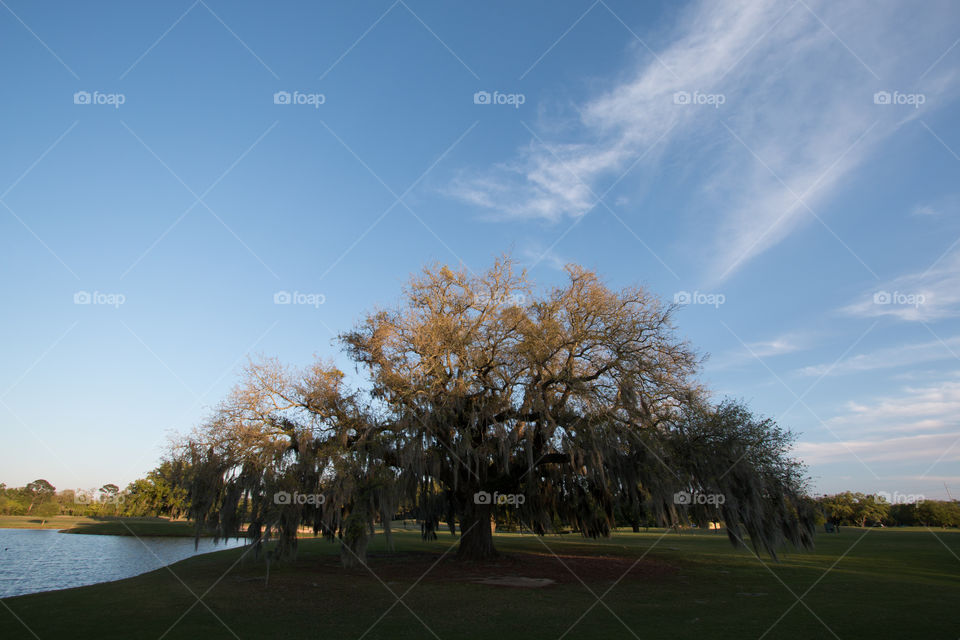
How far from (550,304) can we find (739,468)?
28.5 feet

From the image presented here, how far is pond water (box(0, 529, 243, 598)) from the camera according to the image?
60.7ft

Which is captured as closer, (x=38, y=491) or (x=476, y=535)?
(x=476, y=535)

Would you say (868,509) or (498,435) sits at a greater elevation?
(498,435)

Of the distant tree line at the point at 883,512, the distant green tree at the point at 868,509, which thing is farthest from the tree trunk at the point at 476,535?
the distant green tree at the point at 868,509

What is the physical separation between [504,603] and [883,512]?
103 metres

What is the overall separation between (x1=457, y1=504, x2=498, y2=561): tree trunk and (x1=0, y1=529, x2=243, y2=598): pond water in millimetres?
13698

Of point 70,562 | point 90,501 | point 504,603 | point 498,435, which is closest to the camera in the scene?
point 504,603

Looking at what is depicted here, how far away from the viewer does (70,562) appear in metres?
25.2

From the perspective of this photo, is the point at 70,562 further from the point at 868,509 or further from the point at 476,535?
the point at 868,509

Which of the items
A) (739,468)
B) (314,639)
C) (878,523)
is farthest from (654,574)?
(878,523)

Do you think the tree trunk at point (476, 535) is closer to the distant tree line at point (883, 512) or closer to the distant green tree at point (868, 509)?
the distant tree line at point (883, 512)

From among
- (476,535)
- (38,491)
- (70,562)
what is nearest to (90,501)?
(38,491)

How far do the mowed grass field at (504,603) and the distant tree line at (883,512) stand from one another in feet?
252

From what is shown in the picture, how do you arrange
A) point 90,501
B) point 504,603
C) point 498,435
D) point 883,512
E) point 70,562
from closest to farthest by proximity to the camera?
point 504,603 → point 498,435 → point 70,562 → point 883,512 → point 90,501
